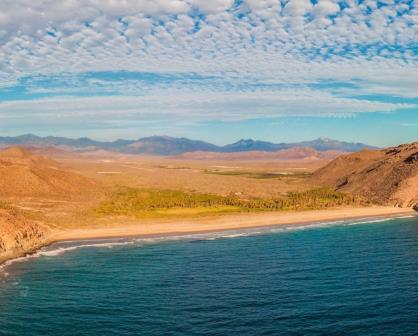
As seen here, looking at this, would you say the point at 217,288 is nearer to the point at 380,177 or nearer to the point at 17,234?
the point at 17,234

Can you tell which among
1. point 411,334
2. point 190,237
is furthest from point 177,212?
point 411,334

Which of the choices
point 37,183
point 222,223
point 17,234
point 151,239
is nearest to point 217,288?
point 151,239

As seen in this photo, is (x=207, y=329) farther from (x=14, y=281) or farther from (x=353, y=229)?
(x=353, y=229)

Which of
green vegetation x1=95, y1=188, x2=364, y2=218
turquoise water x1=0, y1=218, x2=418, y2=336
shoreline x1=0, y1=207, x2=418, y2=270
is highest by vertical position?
green vegetation x1=95, y1=188, x2=364, y2=218

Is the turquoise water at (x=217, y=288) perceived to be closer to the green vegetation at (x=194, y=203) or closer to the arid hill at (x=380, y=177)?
the green vegetation at (x=194, y=203)

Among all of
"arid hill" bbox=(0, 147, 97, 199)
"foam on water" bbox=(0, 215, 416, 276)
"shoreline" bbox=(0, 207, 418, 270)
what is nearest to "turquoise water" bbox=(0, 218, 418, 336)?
"foam on water" bbox=(0, 215, 416, 276)

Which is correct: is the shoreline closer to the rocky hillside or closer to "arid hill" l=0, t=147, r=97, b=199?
the rocky hillside
